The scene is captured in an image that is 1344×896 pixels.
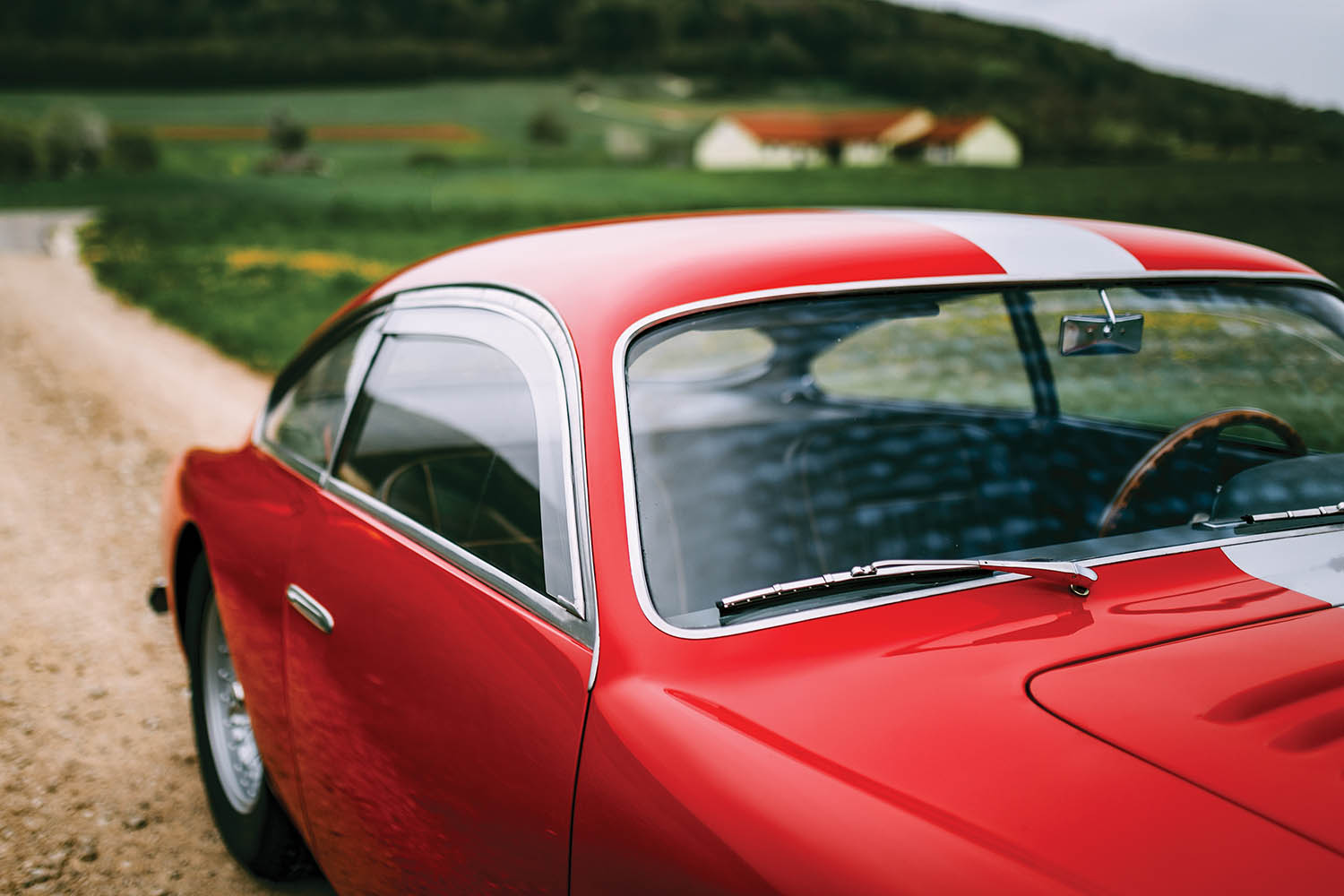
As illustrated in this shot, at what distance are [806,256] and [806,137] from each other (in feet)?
136

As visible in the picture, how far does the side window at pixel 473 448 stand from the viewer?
61.8 inches

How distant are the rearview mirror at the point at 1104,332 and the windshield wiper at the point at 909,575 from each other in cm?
52

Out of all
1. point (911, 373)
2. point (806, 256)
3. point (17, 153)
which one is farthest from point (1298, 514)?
point (17, 153)

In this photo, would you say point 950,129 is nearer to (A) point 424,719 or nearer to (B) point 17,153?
(B) point 17,153

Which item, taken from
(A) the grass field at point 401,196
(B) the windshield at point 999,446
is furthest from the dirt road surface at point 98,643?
(A) the grass field at point 401,196

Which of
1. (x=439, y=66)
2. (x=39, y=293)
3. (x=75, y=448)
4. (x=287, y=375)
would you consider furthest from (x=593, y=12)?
(x=287, y=375)

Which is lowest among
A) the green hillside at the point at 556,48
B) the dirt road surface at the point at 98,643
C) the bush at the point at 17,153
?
the dirt road surface at the point at 98,643

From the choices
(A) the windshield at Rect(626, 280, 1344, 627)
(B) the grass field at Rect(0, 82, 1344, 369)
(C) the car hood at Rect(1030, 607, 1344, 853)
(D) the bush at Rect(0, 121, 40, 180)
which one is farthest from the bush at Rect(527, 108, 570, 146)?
(C) the car hood at Rect(1030, 607, 1344, 853)

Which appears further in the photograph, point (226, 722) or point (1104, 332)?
point (226, 722)

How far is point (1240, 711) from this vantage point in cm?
115

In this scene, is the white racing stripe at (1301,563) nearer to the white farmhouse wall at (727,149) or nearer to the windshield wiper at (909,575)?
the windshield wiper at (909,575)

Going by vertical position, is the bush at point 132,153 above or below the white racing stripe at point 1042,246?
above

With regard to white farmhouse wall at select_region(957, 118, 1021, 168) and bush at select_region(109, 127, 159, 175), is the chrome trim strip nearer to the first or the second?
white farmhouse wall at select_region(957, 118, 1021, 168)

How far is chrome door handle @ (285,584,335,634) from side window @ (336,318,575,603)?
24 centimetres
